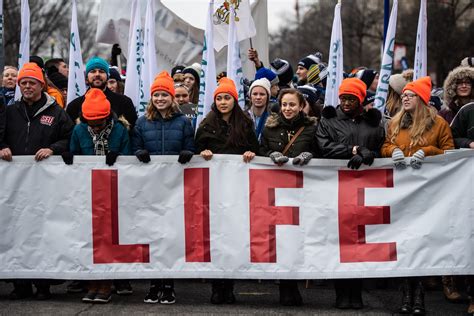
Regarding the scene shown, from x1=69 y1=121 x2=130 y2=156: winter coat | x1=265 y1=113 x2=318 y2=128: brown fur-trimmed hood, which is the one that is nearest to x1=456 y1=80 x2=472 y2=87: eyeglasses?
A: x1=265 y1=113 x2=318 y2=128: brown fur-trimmed hood

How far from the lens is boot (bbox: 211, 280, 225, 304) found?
8477mm

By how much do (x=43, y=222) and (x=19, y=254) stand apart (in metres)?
0.35

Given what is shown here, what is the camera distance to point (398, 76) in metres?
10.4

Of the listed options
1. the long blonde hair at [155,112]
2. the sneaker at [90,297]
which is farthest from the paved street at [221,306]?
the long blonde hair at [155,112]

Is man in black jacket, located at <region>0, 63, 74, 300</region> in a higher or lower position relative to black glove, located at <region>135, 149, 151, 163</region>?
higher

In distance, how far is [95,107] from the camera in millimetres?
8500

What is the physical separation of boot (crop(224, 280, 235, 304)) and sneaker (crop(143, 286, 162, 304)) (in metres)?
0.57

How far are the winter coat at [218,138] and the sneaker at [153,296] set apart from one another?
1291 mm

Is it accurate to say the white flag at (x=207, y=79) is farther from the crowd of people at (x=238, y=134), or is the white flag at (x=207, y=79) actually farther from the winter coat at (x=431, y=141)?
the winter coat at (x=431, y=141)

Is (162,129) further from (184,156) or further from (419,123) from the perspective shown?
(419,123)

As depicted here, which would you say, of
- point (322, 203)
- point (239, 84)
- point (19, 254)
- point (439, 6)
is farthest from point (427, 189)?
point (439, 6)

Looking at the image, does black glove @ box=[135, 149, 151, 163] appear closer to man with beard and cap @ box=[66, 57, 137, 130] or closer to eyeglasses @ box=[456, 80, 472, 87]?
man with beard and cap @ box=[66, 57, 137, 130]

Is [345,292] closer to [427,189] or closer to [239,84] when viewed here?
[427,189]

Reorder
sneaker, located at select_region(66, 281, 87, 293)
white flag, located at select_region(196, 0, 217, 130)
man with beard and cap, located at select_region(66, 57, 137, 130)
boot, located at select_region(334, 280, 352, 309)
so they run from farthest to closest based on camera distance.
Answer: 1. white flag, located at select_region(196, 0, 217, 130)
2. man with beard and cap, located at select_region(66, 57, 137, 130)
3. sneaker, located at select_region(66, 281, 87, 293)
4. boot, located at select_region(334, 280, 352, 309)
